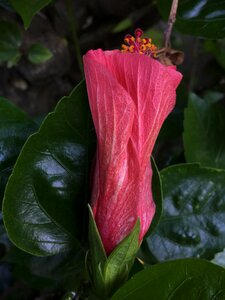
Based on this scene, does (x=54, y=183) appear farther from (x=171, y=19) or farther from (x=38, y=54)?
(x=38, y=54)

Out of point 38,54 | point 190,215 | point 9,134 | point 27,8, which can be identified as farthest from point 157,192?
point 38,54

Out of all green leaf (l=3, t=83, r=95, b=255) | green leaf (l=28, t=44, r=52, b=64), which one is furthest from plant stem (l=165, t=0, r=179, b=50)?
green leaf (l=28, t=44, r=52, b=64)

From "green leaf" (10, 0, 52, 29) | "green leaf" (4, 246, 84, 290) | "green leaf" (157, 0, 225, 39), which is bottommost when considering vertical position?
"green leaf" (4, 246, 84, 290)

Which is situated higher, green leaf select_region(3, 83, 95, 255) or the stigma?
the stigma

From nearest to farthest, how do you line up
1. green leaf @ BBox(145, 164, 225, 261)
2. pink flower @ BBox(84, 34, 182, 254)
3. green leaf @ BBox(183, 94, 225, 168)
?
pink flower @ BBox(84, 34, 182, 254) → green leaf @ BBox(145, 164, 225, 261) → green leaf @ BBox(183, 94, 225, 168)

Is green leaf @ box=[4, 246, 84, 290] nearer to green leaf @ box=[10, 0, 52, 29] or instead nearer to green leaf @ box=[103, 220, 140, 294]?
green leaf @ box=[103, 220, 140, 294]

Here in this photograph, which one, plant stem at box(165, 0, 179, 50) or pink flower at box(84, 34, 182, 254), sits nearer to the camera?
pink flower at box(84, 34, 182, 254)
